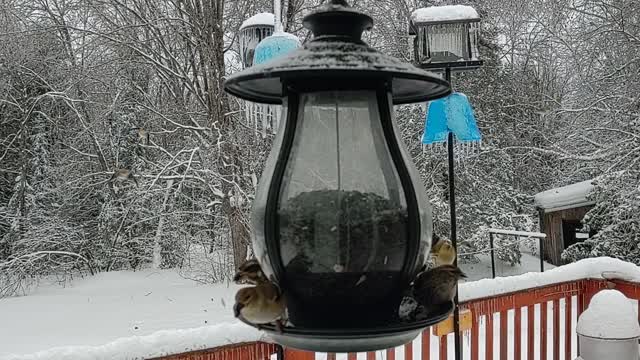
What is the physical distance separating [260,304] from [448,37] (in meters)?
2.19

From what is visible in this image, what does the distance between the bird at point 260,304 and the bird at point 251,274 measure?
6 centimetres

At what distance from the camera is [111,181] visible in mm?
9523

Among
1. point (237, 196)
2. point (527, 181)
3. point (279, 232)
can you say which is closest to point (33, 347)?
point (237, 196)

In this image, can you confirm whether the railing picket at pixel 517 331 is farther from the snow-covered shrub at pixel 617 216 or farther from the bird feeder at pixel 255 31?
the snow-covered shrub at pixel 617 216

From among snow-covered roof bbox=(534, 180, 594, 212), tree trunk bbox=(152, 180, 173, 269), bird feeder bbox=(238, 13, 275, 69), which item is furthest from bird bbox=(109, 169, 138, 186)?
snow-covered roof bbox=(534, 180, 594, 212)

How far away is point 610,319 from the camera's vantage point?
9.44ft

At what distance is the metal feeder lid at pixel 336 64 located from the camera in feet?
3.44

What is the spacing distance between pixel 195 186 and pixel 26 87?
3.42 m

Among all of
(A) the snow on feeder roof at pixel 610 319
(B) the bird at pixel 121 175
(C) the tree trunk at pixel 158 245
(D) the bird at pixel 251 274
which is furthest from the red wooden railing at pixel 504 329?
(C) the tree trunk at pixel 158 245

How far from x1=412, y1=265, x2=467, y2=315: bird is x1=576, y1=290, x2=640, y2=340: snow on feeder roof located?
2.15m

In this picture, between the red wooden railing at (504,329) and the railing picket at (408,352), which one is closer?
the red wooden railing at (504,329)

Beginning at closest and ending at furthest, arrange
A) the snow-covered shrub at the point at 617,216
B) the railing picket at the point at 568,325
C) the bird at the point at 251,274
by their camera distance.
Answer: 1. the bird at the point at 251,274
2. the railing picket at the point at 568,325
3. the snow-covered shrub at the point at 617,216

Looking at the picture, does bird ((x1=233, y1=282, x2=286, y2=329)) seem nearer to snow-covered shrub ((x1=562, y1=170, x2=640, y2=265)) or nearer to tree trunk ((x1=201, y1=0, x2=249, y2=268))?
tree trunk ((x1=201, y1=0, x2=249, y2=268))

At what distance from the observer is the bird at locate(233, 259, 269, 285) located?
114 centimetres
